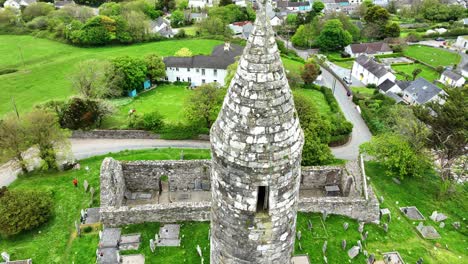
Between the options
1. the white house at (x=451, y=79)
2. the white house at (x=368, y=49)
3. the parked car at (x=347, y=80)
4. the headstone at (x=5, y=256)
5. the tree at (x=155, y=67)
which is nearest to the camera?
Answer: the headstone at (x=5, y=256)

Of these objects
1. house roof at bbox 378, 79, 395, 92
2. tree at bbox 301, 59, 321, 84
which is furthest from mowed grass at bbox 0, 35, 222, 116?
house roof at bbox 378, 79, 395, 92

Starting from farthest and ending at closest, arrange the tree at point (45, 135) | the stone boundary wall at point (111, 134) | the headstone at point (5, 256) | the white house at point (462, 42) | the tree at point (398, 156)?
the white house at point (462, 42) → the stone boundary wall at point (111, 134) → the tree at point (45, 135) → the tree at point (398, 156) → the headstone at point (5, 256)

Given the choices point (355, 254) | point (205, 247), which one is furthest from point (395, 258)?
point (205, 247)

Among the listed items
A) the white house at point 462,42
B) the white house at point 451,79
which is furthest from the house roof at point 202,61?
the white house at point 462,42

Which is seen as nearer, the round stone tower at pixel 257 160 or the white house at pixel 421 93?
the round stone tower at pixel 257 160

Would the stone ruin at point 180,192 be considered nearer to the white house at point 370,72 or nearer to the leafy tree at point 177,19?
the white house at point 370,72

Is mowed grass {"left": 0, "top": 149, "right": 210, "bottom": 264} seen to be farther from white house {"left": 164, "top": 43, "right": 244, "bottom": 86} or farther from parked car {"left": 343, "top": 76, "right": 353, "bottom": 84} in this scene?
parked car {"left": 343, "top": 76, "right": 353, "bottom": 84}

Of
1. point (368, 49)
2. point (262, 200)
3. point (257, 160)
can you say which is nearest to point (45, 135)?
point (262, 200)
